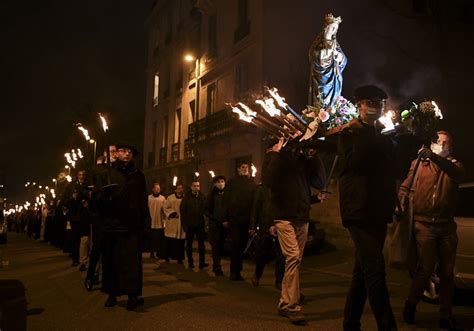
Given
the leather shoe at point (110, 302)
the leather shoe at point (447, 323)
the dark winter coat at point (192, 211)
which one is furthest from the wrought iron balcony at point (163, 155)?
the leather shoe at point (447, 323)

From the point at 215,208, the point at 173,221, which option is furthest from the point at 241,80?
the point at 215,208

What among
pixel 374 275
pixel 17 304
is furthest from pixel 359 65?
pixel 17 304

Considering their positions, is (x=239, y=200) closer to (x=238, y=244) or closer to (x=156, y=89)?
(x=238, y=244)

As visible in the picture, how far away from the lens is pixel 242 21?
21.5 meters

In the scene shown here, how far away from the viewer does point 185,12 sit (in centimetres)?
2941

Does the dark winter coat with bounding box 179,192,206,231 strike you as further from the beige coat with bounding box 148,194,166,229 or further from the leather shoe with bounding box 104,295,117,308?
the leather shoe with bounding box 104,295,117,308

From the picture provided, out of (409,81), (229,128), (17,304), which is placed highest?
(409,81)

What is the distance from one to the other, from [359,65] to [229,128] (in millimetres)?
6119

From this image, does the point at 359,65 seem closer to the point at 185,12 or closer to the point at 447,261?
the point at 185,12

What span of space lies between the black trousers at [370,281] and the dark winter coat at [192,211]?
708 centimetres

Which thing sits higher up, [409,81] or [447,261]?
[409,81]

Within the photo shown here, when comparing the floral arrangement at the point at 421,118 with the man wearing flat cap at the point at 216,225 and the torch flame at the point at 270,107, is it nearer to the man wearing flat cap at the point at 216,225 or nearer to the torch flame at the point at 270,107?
the torch flame at the point at 270,107

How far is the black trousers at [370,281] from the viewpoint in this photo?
3777mm

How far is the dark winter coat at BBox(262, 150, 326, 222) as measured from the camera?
5840 millimetres
